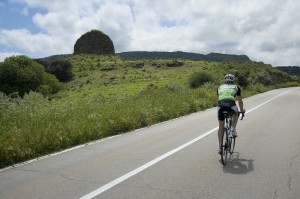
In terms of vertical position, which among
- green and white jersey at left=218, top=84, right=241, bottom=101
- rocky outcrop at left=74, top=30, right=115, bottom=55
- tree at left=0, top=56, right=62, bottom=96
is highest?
rocky outcrop at left=74, top=30, right=115, bottom=55

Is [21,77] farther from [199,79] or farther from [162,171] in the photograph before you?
[162,171]

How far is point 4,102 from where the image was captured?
1552 cm

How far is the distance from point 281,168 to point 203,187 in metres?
2.28

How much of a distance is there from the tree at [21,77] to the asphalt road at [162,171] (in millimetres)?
55105

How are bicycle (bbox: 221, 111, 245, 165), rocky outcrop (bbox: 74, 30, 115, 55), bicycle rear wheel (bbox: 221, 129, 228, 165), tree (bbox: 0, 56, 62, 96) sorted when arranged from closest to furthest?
1. bicycle rear wheel (bbox: 221, 129, 228, 165)
2. bicycle (bbox: 221, 111, 245, 165)
3. tree (bbox: 0, 56, 62, 96)
4. rocky outcrop (bbox: 74, 30, 115, 55)

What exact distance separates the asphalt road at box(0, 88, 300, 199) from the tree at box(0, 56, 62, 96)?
55105 mm

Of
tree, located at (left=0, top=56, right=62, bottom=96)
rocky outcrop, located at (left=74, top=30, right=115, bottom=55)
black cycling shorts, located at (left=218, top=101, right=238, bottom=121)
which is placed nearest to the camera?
black cycling shorts, located at (left=218, top=101, right=238, bottom=121)

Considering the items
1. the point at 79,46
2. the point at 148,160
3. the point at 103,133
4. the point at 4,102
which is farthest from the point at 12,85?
the point at 79,46

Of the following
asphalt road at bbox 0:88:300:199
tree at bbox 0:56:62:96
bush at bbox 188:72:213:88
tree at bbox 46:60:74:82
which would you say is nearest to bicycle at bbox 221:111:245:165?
asphalt road at bbox 0:88:300:199

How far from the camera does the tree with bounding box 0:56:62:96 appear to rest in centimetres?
6428

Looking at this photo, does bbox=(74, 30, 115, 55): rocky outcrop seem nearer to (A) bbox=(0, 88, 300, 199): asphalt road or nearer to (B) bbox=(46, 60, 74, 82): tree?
(B) bbox=(46, 60, 74, 82): tree

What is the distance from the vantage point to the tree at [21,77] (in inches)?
2531

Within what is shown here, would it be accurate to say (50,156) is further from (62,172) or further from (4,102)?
(4,102)

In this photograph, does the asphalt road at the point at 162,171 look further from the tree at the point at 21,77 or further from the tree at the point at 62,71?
the tree at the point at 62,71
